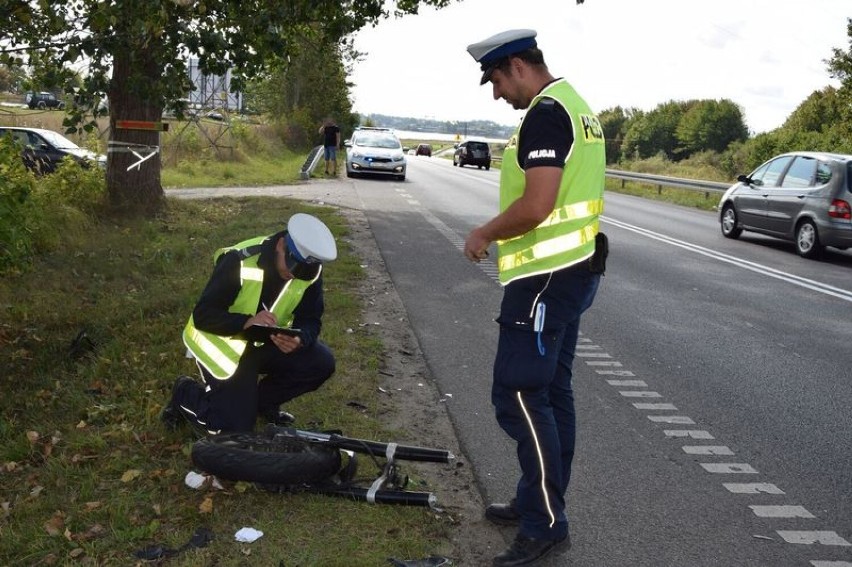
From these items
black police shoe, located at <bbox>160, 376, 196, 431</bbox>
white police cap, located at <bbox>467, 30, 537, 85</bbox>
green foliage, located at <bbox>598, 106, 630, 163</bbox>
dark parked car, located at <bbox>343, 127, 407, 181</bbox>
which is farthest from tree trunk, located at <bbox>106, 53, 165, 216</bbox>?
green foliage, located at <bbox>598, 106, 630, 163</bbox>

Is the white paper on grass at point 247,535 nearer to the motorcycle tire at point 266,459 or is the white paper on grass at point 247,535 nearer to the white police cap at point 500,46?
the motorcycle tire at point 266,459

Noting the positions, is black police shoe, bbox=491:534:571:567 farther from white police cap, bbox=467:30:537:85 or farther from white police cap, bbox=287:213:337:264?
white police cap, bbox=467:30:537:85

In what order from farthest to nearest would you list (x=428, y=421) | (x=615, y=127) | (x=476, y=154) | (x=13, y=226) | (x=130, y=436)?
(x=615, y=127) < (x=476, y=154) < (x=13, y=226) < (x=428, y=421) < (x=130, y=436)

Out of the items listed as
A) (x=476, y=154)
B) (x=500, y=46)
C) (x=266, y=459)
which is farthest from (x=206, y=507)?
(x=476, y=154)

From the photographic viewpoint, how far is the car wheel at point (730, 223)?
16.7 metres

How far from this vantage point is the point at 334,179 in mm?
28422

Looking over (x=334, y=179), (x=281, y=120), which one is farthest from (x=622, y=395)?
(x=281, y=120)

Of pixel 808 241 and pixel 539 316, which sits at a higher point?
pixel 539 316

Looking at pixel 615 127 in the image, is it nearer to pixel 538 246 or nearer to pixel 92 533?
pixel 538 246

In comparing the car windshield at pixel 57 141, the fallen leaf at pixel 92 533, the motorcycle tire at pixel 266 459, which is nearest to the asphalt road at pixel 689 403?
the motorcycle tire at pixel 266 459

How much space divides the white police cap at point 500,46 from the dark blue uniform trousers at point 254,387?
2056mm

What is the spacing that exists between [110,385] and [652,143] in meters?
97.3

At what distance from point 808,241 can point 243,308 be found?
1165 cm

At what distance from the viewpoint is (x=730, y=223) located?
1686 cm
